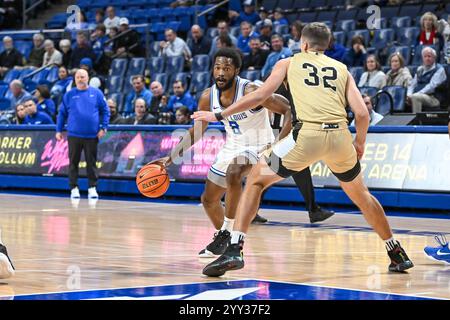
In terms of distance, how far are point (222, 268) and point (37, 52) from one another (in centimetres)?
1846

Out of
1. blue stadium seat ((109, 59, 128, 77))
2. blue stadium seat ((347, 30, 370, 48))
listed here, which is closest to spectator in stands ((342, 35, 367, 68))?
blue stadium seat ((347, 30, 370, 48))

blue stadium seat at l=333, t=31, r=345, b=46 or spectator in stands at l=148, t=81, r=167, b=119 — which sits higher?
blue stadium seat at l=333, t=31, r=345, b=46

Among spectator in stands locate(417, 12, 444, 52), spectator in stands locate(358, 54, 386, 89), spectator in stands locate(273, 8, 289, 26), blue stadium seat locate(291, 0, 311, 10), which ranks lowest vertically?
spectator in stands locate(358, 54, 386, 89)

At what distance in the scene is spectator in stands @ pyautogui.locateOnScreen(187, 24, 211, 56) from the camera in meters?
21.7

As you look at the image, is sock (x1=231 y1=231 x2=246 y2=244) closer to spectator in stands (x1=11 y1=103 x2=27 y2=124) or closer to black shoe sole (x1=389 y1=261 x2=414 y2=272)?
black shoe sole (x1=389 y1=261 x2=414 y2=272)

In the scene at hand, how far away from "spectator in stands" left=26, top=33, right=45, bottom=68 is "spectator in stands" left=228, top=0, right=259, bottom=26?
5233mm

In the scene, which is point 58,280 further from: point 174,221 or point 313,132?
point 174,221

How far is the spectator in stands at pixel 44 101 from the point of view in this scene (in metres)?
20.2

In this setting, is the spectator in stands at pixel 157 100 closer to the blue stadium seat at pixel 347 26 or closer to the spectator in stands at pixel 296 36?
the spectator in stands at pixel 296 36

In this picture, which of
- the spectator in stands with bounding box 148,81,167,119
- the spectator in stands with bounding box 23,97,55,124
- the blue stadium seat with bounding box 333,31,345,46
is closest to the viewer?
the spectator in stands with bounding box 148,81,167,119

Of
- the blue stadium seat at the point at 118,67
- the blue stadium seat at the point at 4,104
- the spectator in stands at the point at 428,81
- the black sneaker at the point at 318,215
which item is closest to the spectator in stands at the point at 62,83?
the blue stadium seat at the point at 118,67

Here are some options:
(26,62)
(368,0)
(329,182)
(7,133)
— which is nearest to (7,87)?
(26,62)

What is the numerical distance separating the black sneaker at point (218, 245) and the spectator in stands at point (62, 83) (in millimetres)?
13142

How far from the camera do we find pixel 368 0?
2166 centimetres
